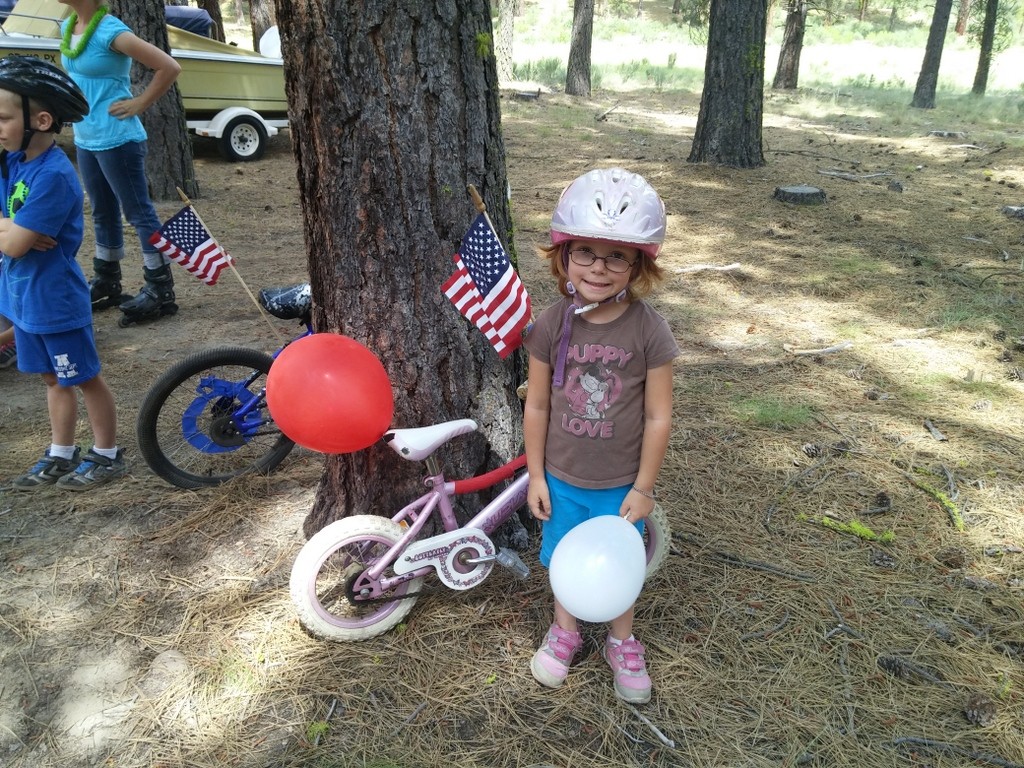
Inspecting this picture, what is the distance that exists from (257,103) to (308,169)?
904cm

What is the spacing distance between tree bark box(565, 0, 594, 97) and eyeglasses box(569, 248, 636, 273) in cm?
1512

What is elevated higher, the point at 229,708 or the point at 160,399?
the point at 160,399

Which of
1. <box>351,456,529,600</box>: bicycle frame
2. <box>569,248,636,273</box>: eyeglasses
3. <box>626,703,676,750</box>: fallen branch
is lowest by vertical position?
<box>626,703,676,750</box>: fallen branch

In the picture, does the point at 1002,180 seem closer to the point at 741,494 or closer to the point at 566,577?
the point at 741,494

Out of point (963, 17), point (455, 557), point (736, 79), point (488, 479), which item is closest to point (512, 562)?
point (455, 557)

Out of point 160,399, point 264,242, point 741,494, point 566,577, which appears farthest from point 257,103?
point 566,577

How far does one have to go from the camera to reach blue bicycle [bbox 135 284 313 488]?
290cm

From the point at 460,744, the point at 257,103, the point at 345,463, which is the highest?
the point at 257,103

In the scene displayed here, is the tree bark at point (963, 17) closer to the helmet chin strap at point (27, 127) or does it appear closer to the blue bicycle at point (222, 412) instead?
the blue bicycle at point (222, 412)

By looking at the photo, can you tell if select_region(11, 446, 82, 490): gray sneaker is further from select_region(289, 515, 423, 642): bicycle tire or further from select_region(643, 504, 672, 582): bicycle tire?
select_region(643, 504, 672, 582): bicycle tire

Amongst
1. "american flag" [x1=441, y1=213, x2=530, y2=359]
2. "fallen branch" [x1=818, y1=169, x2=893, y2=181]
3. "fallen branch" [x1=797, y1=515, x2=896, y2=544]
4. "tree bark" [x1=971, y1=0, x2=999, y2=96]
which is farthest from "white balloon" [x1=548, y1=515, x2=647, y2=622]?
"tree bark" [x1=971, y1=0, x2=999, y2=96]

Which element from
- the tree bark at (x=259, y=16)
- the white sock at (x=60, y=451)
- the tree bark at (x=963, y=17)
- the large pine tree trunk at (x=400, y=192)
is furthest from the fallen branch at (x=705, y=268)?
the tree bark at (x=963, y=17)

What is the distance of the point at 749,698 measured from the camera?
2.15m

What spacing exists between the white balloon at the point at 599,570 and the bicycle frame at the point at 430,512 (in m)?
0.51
